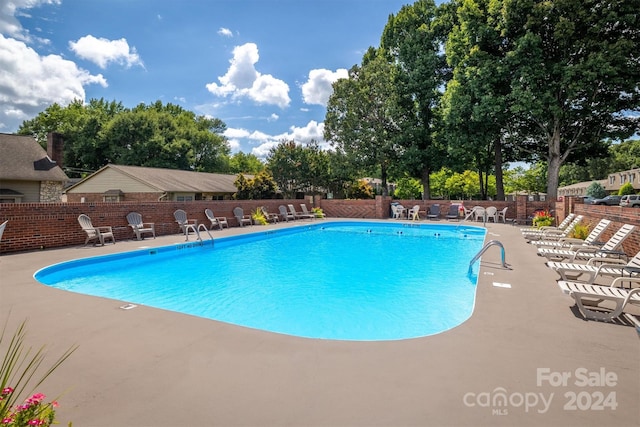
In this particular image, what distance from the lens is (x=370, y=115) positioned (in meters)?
27.5

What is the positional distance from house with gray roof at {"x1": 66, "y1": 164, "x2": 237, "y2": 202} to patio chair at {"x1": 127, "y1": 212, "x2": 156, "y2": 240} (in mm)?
9420

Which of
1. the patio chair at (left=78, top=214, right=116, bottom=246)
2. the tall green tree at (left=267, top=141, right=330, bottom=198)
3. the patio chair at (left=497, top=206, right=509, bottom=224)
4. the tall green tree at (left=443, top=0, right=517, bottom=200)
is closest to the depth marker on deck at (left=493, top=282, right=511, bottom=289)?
the patio chair at (left=78, top=214, right=116, bottom=246)

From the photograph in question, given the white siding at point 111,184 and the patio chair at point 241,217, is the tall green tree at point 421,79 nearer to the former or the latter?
the patio chair at point 241,217

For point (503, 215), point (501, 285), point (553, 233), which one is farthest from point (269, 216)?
point (501, 285)

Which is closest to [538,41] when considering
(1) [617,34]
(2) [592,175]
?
(1) [617,34]

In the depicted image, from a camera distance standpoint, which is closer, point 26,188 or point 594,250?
point 594,250

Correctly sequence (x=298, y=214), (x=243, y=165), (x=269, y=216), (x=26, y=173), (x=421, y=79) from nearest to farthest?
(x=269, y=216), (x=26, y=173), (x=298, y=214), (x=421, y=79), (x=243, y=165)

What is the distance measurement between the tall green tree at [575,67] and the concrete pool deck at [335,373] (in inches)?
728

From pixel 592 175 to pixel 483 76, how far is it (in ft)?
172

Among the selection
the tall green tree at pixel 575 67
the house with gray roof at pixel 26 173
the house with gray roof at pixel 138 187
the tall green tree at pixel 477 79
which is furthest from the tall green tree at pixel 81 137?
the tall green tree at pixel 575 67

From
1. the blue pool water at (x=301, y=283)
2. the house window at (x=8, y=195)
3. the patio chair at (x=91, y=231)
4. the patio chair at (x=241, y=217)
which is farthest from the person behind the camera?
the house window at (x=8, y=195)

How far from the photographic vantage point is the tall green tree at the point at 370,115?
2670 centimetres

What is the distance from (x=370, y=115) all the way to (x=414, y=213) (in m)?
10.2

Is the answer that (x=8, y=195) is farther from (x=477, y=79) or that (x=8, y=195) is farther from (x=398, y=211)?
(x=477, y=79)
